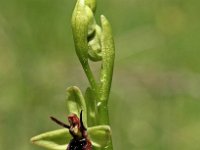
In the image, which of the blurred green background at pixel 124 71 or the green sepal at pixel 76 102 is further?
the blurred green background at pixel 124 71

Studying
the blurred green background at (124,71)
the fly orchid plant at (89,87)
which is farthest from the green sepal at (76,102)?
the blurred green background at (124,71)

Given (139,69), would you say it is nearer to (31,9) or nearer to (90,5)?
(31,9)

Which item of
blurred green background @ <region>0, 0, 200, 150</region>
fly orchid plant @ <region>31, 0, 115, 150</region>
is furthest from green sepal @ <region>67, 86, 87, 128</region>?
blurred green background @ <region>0, 0, 200, 150</region>

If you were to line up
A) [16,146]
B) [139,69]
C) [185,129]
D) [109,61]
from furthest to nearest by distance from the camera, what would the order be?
[139,69] < [185,129] < [16,146] < [109,61]

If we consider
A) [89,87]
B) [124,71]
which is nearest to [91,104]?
[89,87]

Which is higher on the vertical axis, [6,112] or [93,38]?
[93,38]

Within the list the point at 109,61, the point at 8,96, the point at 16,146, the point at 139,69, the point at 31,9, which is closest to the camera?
the point at 109,61

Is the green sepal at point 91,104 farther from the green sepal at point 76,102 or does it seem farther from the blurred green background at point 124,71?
the blurred green background at point 124,71

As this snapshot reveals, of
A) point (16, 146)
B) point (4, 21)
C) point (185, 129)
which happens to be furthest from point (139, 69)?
point (16, 146)
